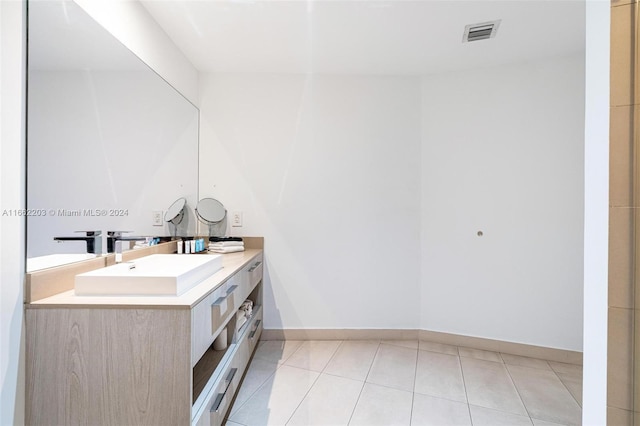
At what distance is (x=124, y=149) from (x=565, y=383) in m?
3.13

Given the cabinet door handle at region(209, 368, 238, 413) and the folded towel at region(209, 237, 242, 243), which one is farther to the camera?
the folded towel at region(209, 237, 242, 243)

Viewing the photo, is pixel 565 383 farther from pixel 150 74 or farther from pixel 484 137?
pixel 150 74

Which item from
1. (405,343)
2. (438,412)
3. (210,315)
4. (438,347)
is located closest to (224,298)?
(210,315)

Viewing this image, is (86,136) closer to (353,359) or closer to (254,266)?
(254,266)

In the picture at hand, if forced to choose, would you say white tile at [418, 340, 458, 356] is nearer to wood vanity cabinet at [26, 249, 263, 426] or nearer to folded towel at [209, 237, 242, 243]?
folded towel at [209, 237, 242, 243]

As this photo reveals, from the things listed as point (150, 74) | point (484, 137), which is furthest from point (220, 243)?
point (484, 137)

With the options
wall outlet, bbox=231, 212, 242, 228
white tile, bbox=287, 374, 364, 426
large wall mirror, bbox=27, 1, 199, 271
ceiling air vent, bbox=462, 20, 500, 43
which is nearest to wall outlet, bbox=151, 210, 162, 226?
large wall mirror, bbox=27, 1, 199, 271

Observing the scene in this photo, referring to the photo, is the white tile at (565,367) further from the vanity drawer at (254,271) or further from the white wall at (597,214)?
the vanity drawer at (254,271)

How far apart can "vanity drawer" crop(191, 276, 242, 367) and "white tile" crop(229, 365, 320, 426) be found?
1.93 ft

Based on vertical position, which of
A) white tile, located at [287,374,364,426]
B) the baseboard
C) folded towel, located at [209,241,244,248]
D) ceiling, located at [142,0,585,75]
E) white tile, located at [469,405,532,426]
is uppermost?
ceiling, located at [142,0,585,75]

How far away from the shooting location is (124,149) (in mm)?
1759

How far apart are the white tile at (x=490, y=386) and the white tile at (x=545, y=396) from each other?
52 millimetres

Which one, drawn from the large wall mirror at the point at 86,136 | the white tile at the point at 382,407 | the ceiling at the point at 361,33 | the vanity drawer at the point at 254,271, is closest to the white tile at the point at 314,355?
the white tile at the point at 382,407

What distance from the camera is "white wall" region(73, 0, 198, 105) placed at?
1.55 m
